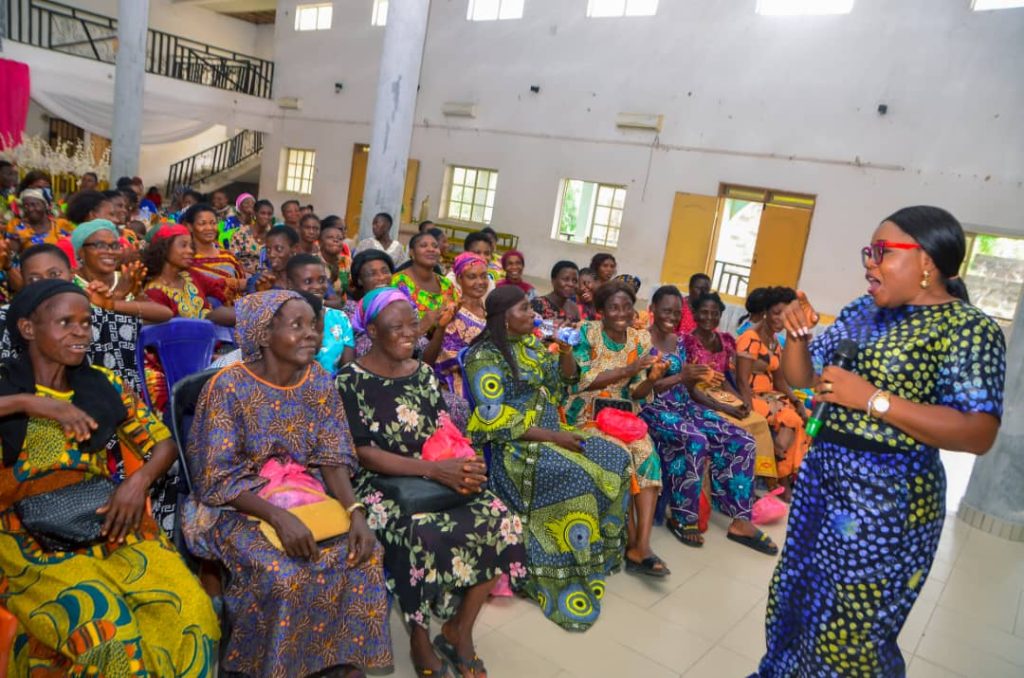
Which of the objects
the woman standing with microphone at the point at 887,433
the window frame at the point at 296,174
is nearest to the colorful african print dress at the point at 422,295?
the woman standing with microphone at the point at 887,433

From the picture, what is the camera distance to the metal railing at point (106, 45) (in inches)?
530

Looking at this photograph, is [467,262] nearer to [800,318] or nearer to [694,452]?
[694,452]

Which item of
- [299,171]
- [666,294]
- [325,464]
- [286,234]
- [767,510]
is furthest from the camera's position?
[299,171]

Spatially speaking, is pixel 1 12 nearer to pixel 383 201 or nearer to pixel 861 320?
pixel 383 201

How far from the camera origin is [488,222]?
14.2 metres

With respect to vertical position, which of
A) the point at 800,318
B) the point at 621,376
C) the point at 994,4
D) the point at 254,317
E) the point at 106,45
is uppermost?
the point at 994,4

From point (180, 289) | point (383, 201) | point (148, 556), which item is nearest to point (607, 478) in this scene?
point (148, 556)

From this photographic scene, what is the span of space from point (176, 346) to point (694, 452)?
2.61 meters

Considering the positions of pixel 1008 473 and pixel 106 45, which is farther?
pixel 106 45

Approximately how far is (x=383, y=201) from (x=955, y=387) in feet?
20.1

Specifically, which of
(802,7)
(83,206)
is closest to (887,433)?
(83,206)

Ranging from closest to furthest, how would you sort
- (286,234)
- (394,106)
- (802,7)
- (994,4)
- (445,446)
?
(445,446) → (286,234) → (394,106) → (994,4) → (802,7)

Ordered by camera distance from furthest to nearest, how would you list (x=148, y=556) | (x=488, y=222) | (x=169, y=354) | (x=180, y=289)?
(x=488, y=222), (x=180, y=289), (x=169, y=354), (x=148, y=556)

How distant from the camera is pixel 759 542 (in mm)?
3984
